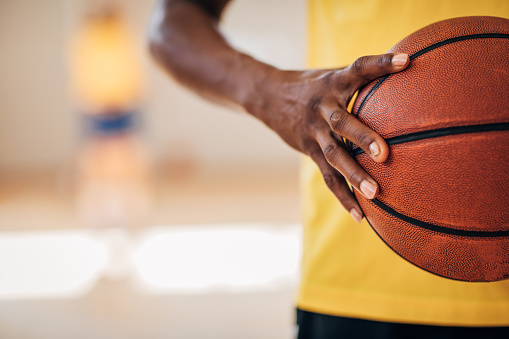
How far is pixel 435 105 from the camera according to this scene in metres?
0.52

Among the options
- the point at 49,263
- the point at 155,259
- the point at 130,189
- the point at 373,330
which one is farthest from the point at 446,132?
the point at 130,189

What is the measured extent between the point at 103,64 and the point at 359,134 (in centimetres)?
524

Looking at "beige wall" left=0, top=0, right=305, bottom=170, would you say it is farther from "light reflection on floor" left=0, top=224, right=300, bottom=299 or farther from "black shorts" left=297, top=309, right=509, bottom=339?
"black shorts" left=297, top=309, right=509, bottom=339

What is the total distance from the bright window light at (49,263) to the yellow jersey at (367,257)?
1874 millimetres

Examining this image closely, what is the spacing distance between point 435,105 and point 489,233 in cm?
15

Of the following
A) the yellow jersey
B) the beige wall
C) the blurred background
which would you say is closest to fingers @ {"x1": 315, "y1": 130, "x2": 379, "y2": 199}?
the yellow jersey

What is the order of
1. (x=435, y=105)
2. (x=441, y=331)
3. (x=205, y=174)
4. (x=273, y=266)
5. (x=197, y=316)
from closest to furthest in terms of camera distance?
1. (x=435, y=105)
2. (x=441, y=331)
3. (x=197, y=316)
4. (x=273, y=266)
5. (x=205, y=174)

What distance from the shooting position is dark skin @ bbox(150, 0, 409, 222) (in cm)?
53

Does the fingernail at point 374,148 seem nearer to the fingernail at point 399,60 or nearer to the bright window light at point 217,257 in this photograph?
the fingernail at point 399,60

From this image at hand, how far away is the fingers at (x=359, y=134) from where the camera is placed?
516 millimetres

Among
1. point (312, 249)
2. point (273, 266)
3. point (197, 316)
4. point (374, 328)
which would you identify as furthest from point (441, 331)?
point (273, 266)

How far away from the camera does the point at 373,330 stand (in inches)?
30.0

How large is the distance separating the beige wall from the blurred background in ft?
0.04

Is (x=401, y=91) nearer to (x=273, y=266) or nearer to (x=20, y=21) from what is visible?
(x=273, y=266)
